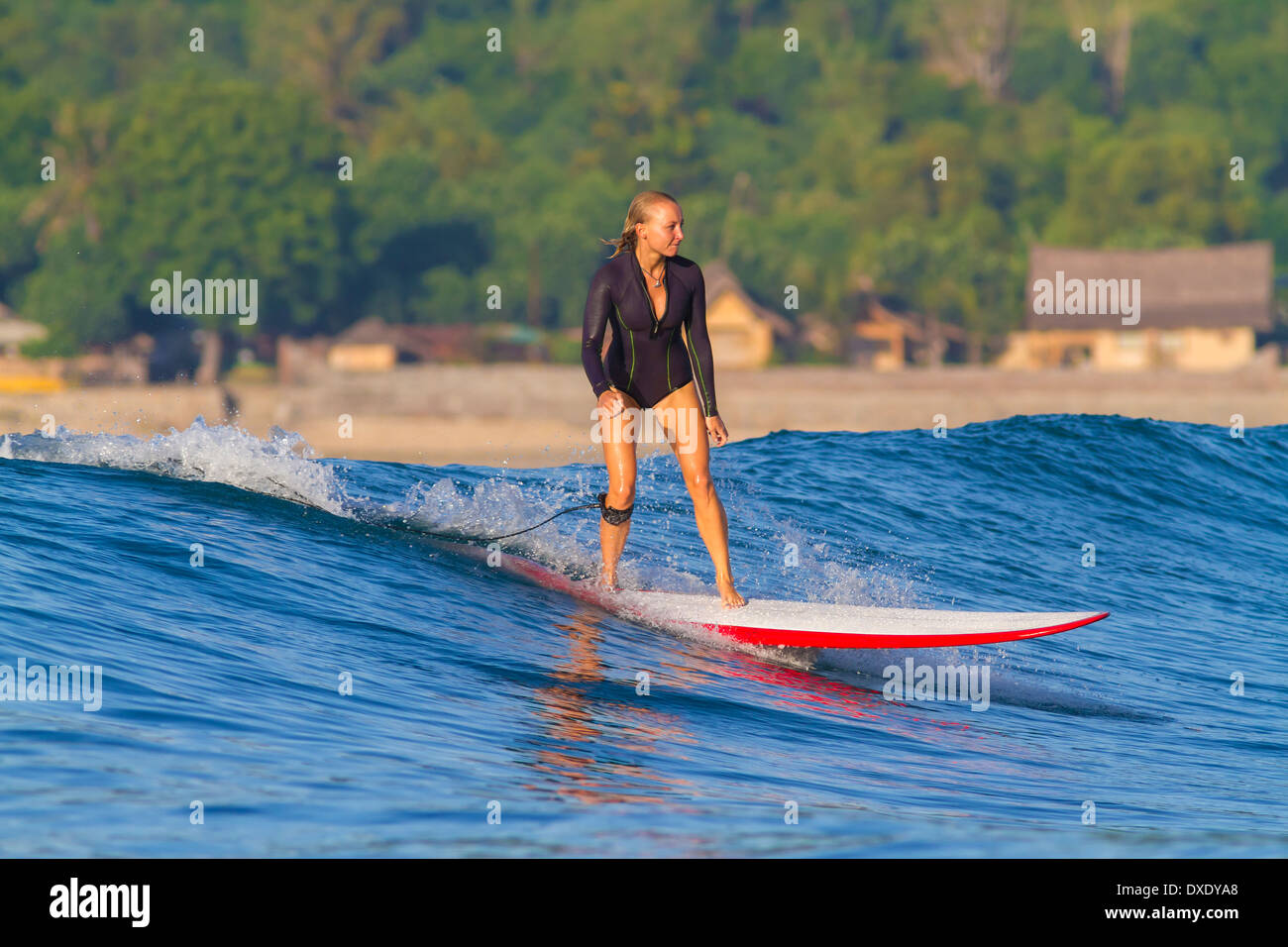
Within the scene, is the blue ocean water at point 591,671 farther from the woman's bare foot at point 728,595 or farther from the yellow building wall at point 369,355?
the yellow building wall at point 369,355

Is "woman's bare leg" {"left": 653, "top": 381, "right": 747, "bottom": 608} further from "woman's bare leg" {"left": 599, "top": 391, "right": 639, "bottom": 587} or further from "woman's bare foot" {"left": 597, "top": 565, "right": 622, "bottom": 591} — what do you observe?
"woman's bare foot" {"left": 597, "top": 565, "right": 622, "bottom": 591}

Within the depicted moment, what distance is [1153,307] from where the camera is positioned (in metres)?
66.9

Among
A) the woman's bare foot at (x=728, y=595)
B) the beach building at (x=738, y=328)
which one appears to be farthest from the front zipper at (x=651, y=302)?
the beach building at (x=738, y=328)

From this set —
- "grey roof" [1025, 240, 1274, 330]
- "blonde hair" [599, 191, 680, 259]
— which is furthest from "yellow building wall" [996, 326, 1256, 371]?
"blonde hair" [599, 191, 680, 259]

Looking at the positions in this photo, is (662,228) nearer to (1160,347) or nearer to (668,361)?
(668,361)

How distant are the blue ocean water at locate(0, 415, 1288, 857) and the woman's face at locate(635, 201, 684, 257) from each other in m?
2.03

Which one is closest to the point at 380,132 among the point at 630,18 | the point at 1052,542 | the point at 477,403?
the point at 630,18

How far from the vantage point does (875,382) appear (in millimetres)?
54469

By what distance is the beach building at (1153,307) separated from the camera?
6706 centimetres

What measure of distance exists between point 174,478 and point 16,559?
224cm

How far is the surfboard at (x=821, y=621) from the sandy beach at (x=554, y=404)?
1591 inches

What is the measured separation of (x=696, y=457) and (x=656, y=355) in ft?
1.83

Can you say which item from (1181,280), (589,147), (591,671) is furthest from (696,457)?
(589,147)

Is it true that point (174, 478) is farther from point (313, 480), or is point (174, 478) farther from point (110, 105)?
point (110, 105)
